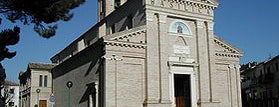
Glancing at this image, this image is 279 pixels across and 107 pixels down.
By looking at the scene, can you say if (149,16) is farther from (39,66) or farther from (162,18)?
(39,66)

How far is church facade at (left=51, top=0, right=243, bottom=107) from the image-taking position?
75.5 feet

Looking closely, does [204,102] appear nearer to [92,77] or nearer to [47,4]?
[92,77]

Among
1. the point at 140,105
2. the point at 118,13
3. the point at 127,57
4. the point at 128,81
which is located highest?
the point at 118,13

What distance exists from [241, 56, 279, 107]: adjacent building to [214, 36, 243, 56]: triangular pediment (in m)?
14.6

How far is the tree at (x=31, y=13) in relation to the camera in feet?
51.9

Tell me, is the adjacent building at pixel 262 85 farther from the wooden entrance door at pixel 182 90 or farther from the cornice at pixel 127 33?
the cornice at pixel 127 33

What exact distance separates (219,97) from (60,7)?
585 inches

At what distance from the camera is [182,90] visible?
88.3ft

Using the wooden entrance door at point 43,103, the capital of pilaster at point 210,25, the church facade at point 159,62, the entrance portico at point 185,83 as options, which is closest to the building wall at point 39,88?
the wooden entrance door at point 43,103

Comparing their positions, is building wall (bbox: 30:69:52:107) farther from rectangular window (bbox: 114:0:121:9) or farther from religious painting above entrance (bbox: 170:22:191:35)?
religious painting above entrance (bbox: 170:22:191:35)

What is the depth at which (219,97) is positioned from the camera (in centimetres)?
2653

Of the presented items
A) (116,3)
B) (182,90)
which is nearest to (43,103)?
(116,3)

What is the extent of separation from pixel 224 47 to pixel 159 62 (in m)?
6.54

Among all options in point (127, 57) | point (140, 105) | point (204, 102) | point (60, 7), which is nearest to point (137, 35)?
point (127, 57)
